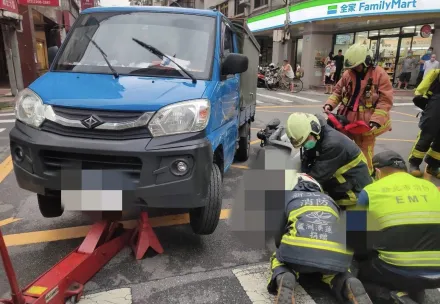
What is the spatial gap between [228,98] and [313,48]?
53.2 ft

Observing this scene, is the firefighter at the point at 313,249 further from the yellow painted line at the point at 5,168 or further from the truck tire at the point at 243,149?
the yellow painted line at the point at 5,168

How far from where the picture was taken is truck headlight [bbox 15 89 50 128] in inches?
106

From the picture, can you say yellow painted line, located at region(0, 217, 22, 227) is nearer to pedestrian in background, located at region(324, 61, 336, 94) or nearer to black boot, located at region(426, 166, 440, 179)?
black boot, located at region(426, 166, 440, 179)

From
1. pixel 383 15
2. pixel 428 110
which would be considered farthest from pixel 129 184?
pixel 383 15

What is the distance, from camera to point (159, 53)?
3.27m

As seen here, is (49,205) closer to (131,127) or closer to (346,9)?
(131,127)

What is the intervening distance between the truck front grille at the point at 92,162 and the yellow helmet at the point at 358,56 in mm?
2817

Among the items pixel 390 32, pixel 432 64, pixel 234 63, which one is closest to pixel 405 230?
pixel 234 63

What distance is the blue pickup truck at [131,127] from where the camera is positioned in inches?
99.5

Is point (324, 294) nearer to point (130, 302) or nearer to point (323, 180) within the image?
point (323, 180)

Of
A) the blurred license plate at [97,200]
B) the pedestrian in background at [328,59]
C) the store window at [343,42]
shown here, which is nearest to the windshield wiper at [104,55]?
the blurred license plate at [97,200]

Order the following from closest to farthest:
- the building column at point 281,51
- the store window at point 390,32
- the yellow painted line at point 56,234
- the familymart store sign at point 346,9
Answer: the yellow painted line at point 56,234 < the familymart store sign at point 346,9 < the store window at point 390,32 < the building column at point 281,51

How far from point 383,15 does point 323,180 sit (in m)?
14.2

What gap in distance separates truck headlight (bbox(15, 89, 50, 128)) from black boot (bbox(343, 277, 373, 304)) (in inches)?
94.6
